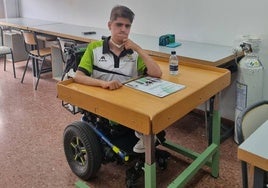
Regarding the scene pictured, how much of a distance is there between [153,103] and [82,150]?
0.87 m

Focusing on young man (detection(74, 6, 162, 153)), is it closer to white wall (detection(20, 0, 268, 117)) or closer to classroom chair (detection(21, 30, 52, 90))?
white wall (detection(20, 0, 268, 117))

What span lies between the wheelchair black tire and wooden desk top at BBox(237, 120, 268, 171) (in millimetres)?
1223

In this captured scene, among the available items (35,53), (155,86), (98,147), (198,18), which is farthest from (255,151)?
(35,53)

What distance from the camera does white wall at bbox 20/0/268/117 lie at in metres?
2.84

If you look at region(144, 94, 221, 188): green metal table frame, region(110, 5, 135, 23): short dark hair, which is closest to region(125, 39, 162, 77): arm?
region(110, 5, 135, 23): short dark hair

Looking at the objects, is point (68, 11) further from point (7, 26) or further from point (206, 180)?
point (206, 180)

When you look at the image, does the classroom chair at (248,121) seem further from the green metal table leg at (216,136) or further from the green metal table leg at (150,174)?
the green metal table leg at (216,136)

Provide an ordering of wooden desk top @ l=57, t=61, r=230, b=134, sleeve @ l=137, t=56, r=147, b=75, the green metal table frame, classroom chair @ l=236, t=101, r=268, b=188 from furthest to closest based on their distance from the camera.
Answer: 1. sleeve @ l=137, t=56, r=147, b=75
2. the green metal table frame
3. wooden desk top @ l=57, t=61, r=230, b=134
4. classroom chair @ l=236, t=101, r=268, b=188

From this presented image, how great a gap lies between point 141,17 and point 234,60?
1.47 m

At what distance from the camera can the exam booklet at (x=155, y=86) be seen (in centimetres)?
186

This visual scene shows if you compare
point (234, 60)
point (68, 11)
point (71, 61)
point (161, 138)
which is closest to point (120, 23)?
point (71, 61)

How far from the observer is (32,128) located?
3.26 m

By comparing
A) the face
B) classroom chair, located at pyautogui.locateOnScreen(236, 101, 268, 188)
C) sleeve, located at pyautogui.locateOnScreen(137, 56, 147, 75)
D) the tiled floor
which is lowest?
the tiled floor

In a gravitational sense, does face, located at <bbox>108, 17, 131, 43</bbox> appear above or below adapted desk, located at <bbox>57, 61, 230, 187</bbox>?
above
